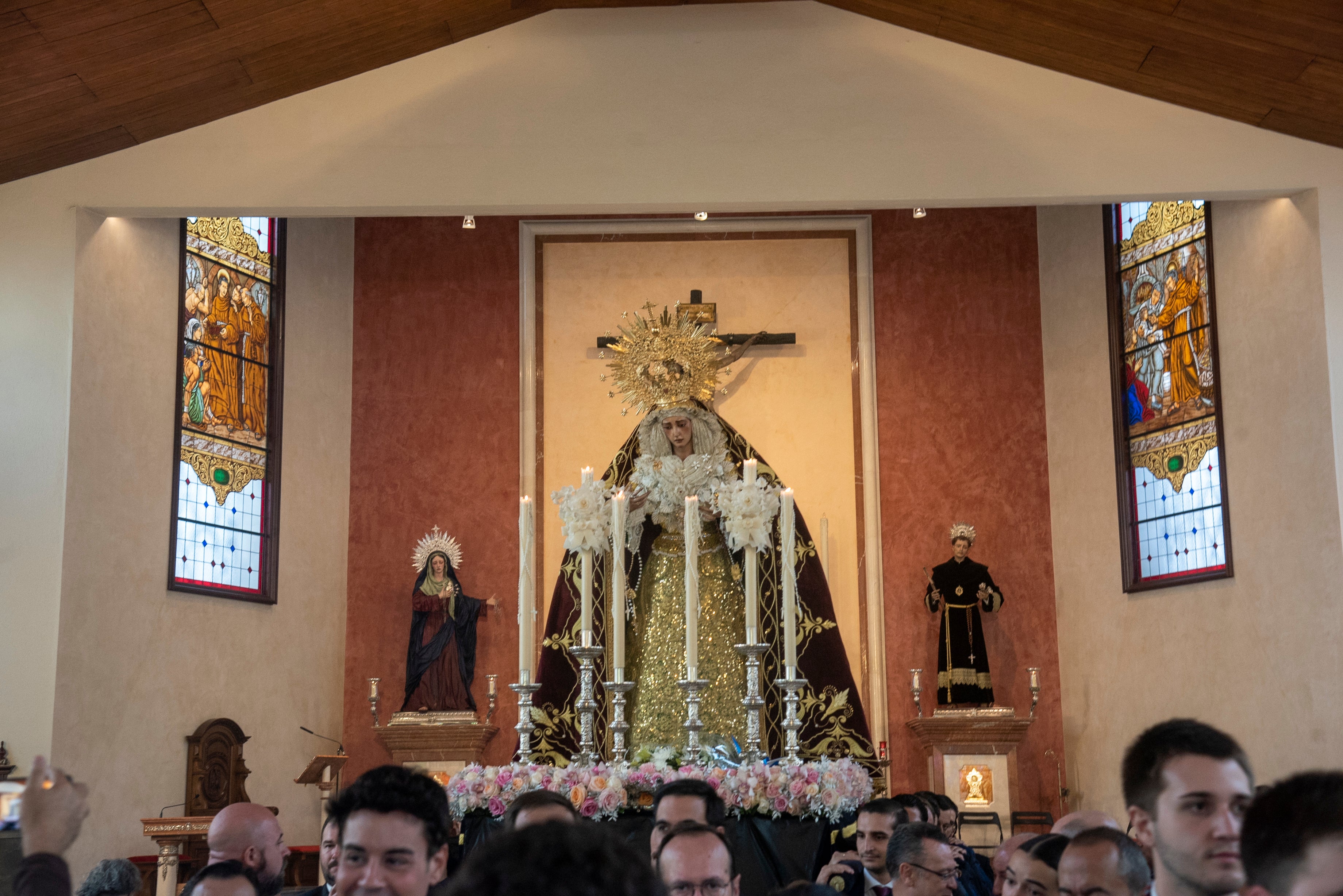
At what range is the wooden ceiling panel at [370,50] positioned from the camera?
7.75m

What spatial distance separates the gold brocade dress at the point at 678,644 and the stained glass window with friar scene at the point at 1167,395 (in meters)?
3.45

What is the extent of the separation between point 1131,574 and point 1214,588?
77cm

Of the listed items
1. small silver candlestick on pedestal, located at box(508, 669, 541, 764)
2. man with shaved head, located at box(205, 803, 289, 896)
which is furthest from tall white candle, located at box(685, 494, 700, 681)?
man with shaved head, located at box(205, 803, 289, 896)


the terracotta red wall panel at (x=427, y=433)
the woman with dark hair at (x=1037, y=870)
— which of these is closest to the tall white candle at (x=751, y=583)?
the woman with dark hair at (x=1037, y=870)

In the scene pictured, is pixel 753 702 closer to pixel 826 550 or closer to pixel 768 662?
pixel 768 662

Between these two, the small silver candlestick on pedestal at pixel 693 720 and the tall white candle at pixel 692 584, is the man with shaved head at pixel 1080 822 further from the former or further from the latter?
the tall white candle at pixel 692 584

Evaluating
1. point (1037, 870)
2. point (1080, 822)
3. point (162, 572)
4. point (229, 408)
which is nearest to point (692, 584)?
point (1080, 822)

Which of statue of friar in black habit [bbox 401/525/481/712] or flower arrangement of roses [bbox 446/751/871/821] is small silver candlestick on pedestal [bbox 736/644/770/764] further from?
statue of friar in black habit [bbox 401/525/481/712]

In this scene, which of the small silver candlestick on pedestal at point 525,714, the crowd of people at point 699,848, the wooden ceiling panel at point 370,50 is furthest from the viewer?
the wooden ceiling panel at point 370,50

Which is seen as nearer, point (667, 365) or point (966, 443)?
point (667, 365)

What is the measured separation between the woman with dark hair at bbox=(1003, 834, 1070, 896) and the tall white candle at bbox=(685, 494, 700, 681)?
3273 mm

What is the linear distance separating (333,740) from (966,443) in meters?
5.36

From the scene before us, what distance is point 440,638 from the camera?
34.8 ft

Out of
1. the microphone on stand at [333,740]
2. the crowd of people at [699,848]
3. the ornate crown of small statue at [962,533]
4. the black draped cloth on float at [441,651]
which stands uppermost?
the ornate crown of small statue at [962,533]
